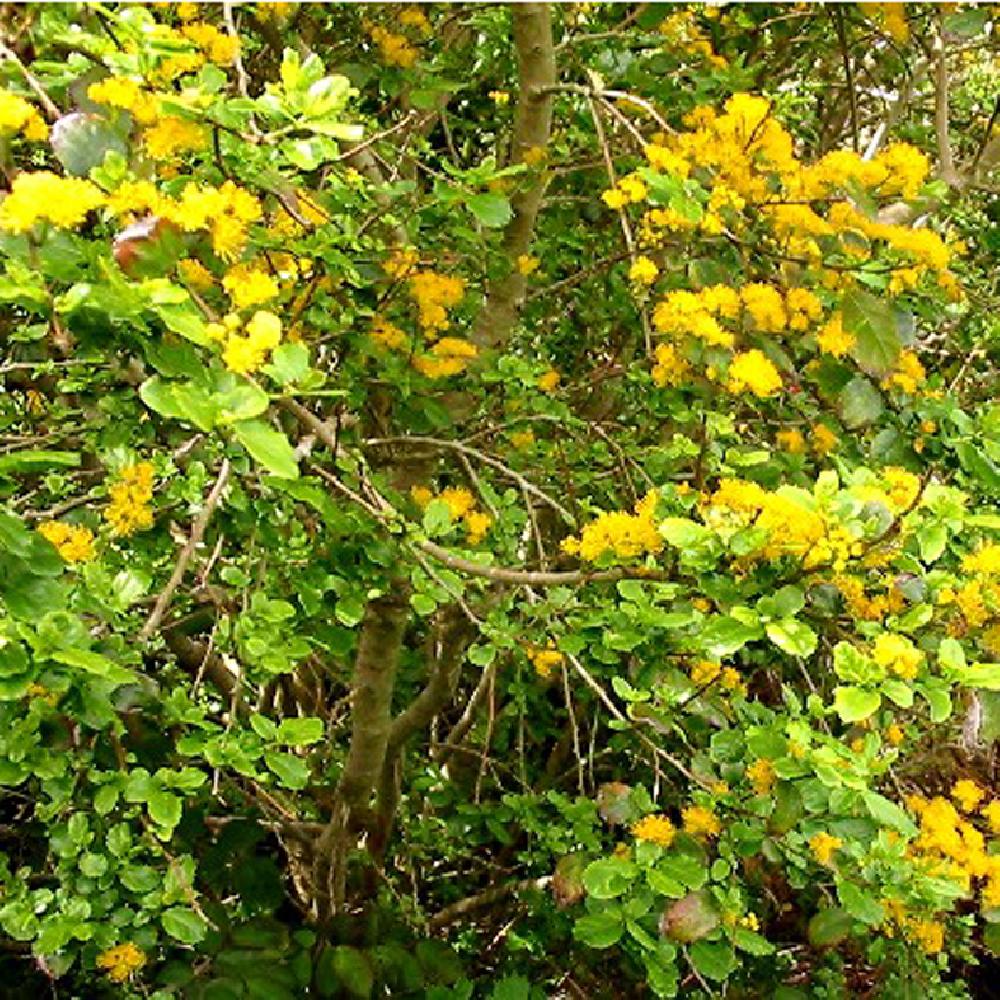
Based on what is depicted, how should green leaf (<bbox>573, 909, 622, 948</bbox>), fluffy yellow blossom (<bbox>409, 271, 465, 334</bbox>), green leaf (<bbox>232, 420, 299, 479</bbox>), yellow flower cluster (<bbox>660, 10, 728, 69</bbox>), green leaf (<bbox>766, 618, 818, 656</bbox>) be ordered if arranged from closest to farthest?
1. green leaf (<bbox>232, 420, 299, 479</bbox>)
2. green leaf (<bbox>766, 618, 818, 656</bbox>)
3. green leaf (<bbox>573, 909, 622, 948</bbox>)
4. fluffy yellow blossom (<bbox>409, 271, 465, 334</bbox>)
5. yellow flower cluster (<bbox>660, 10, 728, 69</bbox>)

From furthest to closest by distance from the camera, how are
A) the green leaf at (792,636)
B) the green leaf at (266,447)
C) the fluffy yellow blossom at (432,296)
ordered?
the fluffy yellow blossom at (432,296)
the green leaf at (792,636)
the green leaf at (266,447)

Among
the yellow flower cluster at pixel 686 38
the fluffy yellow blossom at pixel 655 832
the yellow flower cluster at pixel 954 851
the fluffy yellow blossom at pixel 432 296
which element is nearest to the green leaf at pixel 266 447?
the fluffy yellow blossom at pixel 655 832

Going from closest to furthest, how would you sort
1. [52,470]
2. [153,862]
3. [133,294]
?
[133,294], [52,470], [153,862]

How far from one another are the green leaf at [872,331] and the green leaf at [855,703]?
0.57 metres

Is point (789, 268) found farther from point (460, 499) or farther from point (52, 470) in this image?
point (52, 470)

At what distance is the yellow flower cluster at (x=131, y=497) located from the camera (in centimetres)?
135

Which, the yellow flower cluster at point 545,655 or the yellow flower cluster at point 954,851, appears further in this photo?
the yellow flower cluster at point 545,655

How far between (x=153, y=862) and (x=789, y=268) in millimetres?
1268

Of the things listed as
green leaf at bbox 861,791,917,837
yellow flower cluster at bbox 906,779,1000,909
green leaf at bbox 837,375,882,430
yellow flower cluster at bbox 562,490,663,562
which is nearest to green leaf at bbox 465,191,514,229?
yellow flower cluster at bbox 562,490,663,562

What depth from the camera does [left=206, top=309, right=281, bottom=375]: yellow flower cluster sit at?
3.31 feet

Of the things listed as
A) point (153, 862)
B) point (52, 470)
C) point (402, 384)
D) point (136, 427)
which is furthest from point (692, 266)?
point (153, 862)

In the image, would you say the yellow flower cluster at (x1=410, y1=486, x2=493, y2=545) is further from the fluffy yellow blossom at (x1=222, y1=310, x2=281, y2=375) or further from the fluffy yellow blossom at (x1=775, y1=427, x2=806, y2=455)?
the fluffy yellow blossom at (x1=222, y1=310, x2=281, y2=375)

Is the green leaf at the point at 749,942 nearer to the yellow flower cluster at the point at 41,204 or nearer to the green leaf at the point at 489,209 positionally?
the green leaf at the point at 489,209

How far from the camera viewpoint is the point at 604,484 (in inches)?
81.6
